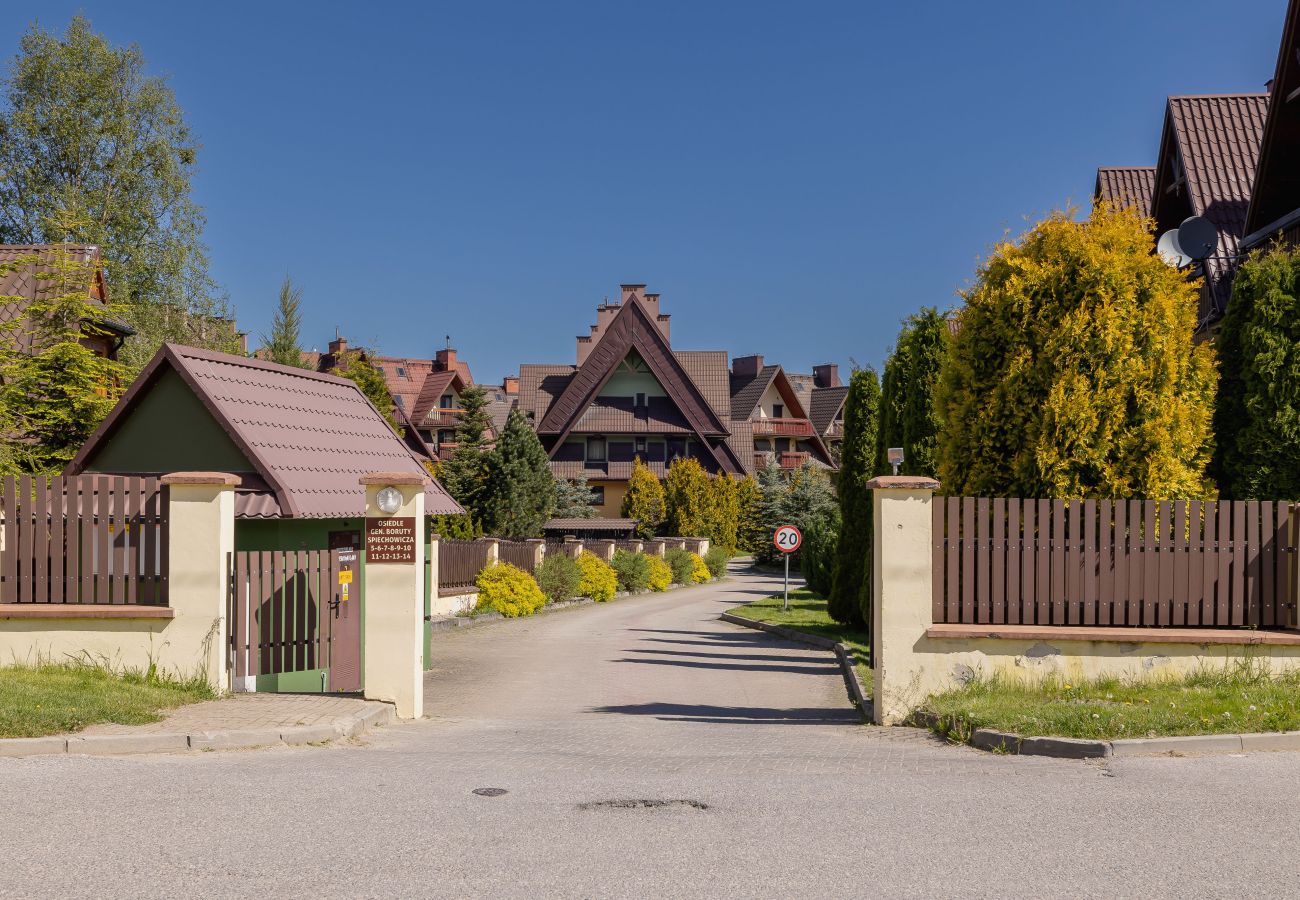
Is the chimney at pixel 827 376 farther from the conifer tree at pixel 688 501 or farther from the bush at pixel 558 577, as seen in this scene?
the bush at pixel 558 577

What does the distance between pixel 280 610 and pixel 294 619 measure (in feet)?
1.16

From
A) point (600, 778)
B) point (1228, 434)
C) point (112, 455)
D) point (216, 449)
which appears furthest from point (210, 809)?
point (1228, 434)

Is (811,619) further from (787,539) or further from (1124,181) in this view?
(1124,181)

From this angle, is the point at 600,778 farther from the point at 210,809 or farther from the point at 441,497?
the point at 441,497

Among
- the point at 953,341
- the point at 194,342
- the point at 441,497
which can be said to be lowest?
the point at 441,497

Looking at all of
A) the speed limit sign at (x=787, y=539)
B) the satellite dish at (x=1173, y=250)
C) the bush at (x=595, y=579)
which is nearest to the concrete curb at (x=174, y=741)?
the satellite dish at (x=1173, y=250)

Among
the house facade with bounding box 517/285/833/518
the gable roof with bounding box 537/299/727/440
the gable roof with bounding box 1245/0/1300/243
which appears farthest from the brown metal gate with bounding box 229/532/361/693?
the gable roof with bounding box 537/299/727/440

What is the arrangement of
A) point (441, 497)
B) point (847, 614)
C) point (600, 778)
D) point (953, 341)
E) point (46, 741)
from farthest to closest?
point (847, 614)
point (441, 497)
point (953, 341)
point (46, 741)
point (600, 778)

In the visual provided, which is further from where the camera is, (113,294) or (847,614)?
(113,294)

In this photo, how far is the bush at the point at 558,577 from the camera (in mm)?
32688

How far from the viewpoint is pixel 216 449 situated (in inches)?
581

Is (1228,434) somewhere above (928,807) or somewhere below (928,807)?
above

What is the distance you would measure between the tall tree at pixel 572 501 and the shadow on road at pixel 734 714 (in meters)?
42.0

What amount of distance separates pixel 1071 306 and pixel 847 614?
1234cm
